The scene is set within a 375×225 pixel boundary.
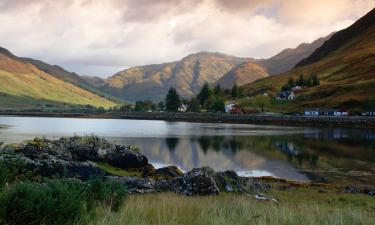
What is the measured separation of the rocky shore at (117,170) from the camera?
82.5ft

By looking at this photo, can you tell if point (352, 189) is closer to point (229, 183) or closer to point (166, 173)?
point (229, 183)

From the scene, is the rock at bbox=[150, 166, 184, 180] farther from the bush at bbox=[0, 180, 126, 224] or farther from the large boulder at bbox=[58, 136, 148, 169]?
the bush at bbox=[0, 180, 126, 224]

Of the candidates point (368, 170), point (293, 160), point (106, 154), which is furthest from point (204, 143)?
point (106, 154)

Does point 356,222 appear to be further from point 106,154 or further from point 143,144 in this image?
point 143,144

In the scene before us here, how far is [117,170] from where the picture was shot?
36.5 meters

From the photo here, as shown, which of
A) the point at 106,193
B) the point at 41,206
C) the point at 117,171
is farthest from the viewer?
the point at 117,171

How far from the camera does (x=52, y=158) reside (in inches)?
1224

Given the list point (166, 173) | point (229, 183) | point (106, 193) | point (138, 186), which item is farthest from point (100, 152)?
point (106, 193)

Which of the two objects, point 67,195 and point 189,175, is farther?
point 189,175

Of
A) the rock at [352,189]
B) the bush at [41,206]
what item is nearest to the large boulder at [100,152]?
the rock at [352,189]

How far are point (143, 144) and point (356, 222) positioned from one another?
226 feet

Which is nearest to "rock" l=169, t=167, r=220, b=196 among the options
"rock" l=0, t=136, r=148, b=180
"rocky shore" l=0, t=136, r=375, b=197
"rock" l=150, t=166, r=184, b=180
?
"rocky shore" l=0, t=136, r=375, b=197

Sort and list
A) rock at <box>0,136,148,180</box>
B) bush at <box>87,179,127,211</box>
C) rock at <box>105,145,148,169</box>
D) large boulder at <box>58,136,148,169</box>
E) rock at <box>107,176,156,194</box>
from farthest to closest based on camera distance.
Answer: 1. rock at <box>105,145,148,169</box>
2. large boulder at <box>58,136,148,169</box>
3. rock at <box>0,136,148,180</box>
4. rock at <box>107,176,156,194</box>
5. bush at <box>87,179,127,211</box>

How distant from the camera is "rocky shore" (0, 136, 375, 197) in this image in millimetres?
25141
